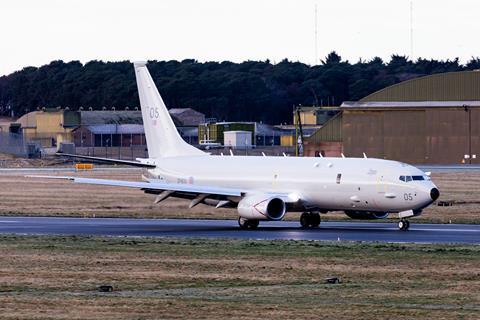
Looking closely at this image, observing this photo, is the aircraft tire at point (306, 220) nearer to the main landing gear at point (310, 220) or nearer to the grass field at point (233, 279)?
the main landing gear at point (310, 220)

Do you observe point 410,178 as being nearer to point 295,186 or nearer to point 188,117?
point 295,186

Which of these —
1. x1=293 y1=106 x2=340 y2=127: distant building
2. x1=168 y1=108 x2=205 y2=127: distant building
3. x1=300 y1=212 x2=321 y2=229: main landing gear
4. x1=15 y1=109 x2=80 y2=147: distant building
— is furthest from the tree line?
x1=300 y1=212 x2=321 y2=229: main landing gear

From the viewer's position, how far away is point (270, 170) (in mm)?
48094

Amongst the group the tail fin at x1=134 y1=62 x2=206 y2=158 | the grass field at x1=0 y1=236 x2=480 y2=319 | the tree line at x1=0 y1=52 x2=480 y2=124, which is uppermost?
the tree line at x1=0 y1=52 x2=480 y2=124

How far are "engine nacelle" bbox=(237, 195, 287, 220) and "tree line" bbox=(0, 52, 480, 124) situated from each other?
126 meters

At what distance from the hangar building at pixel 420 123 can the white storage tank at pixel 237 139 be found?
17.8 meters

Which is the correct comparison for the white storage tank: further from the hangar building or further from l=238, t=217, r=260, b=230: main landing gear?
l=238, t=217, r=260, b=230: main landing gear

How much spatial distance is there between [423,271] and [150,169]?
25.2m

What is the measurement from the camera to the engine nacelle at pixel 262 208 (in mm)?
45781

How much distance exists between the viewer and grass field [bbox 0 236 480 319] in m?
22.3

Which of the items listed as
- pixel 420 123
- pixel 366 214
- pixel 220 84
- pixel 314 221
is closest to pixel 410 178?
pixel 366 214

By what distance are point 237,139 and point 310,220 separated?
82351mm

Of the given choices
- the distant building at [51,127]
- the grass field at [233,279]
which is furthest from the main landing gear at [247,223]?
the distant building at [51,127]

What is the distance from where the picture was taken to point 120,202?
62719mm
